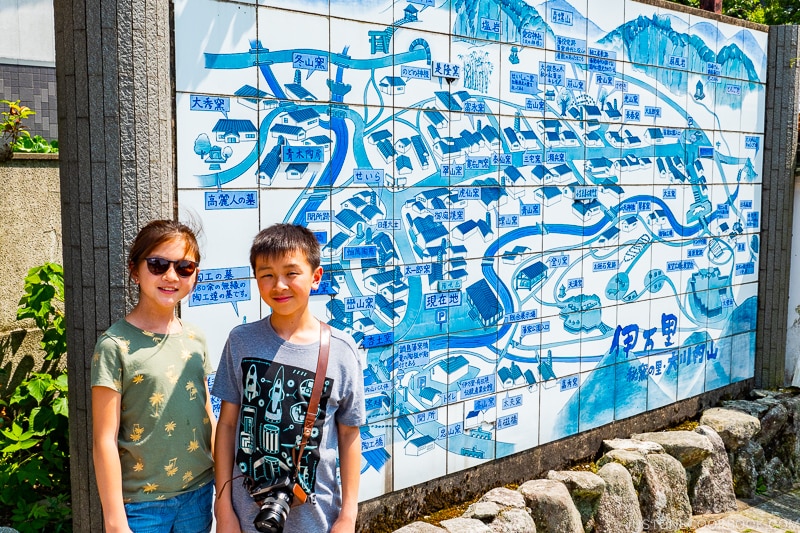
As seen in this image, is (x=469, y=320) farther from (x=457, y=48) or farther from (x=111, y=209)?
(x=111, y=209)

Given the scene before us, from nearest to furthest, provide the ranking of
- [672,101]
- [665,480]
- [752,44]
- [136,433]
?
[136,433], [665,480], [672,101], [752,44]

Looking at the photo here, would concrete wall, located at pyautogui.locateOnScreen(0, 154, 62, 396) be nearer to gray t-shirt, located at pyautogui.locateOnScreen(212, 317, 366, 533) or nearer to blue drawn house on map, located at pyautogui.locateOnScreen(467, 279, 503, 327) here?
blue drawn house on map, located at pyautogui.locateOnScreen(467, 279, 503, 327)

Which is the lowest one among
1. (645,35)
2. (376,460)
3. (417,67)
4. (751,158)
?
(376,460)

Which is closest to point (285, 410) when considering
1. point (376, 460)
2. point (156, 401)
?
point (156, 401)

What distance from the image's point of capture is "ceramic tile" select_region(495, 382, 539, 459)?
5020mm

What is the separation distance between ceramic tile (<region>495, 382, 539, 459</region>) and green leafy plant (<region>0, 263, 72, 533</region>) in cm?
227

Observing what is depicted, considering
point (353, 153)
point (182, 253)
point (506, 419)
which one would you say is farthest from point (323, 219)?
point (506, 419)

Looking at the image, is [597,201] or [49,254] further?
[597,201]

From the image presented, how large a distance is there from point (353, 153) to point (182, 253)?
1.60 meters

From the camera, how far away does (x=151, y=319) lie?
2.75 m

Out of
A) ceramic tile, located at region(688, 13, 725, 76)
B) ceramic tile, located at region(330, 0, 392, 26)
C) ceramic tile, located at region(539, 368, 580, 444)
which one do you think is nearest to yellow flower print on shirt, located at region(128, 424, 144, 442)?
ceramic tile, located at region(330, 0, 392, 26)

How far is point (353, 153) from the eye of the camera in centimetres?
420

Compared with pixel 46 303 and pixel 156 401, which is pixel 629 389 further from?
pixel 156 401

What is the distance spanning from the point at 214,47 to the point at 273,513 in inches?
76.6
